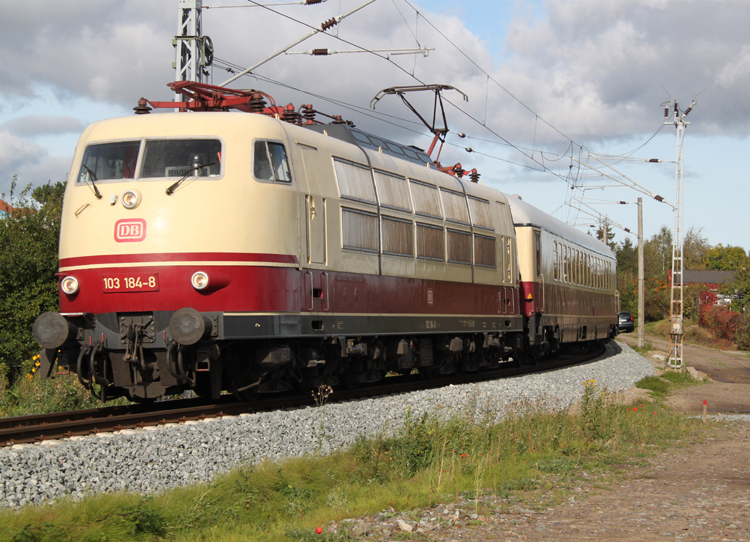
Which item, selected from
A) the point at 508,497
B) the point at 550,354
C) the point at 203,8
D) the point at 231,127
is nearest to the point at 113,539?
the point at 508,497

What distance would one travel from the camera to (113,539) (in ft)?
19.4

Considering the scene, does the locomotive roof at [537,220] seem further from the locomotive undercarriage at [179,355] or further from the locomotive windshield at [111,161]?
the locomotive windshield at [111,161]

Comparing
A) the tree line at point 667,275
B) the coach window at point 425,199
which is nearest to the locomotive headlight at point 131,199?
the coach window at point 425,199

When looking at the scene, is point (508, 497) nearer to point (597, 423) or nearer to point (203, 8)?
point (597, 423)

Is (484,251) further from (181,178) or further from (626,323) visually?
(626,323)

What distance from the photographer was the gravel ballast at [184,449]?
664cm

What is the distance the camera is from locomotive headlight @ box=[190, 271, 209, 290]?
942cm

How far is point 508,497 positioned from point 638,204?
112 ft

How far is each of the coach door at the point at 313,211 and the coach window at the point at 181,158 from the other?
1.23 m

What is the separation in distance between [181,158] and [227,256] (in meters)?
1.44

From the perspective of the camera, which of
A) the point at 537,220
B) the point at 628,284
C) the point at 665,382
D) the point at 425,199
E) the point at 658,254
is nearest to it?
the point at 425,199

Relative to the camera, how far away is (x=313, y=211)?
35.1 ft

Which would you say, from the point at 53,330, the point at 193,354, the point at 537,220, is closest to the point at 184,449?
the point at 193,354

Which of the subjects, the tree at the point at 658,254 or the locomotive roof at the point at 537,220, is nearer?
the locomotive roof at the point at 537,220
